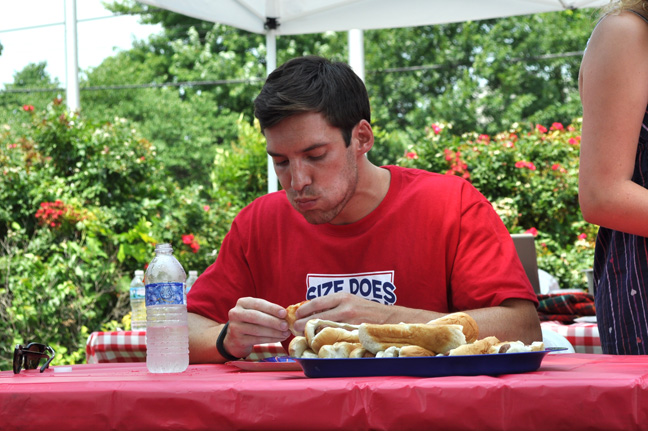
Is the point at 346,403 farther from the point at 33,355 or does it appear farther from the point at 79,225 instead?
the point at 79,225

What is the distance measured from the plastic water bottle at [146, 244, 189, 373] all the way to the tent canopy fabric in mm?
3695

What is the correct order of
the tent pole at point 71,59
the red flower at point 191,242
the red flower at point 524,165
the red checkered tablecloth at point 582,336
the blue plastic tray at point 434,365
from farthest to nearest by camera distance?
the tent pole at point 71,59 → the red flower at point 524,165 → the red flower at point 191,242 → the red checkered tablecloth at point 582,336 → the blue plastic tray at point 434,365

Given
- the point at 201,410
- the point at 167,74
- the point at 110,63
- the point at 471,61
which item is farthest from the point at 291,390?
the point at 110,63

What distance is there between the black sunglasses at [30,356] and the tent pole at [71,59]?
28.2ft

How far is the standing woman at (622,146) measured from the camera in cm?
156

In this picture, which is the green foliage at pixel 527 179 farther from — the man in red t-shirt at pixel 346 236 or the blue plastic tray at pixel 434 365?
the blue plastic tray at pixel 434 365

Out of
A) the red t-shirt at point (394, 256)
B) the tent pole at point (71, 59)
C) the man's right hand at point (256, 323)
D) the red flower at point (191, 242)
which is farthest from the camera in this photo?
the tent pole at point (71, 59)

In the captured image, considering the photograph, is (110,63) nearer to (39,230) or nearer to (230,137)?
(230,137)

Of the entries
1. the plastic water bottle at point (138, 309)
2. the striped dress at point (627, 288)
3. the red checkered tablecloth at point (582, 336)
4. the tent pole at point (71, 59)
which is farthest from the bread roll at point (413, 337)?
the tent pole at point (71, 59)

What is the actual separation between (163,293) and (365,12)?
4012mm

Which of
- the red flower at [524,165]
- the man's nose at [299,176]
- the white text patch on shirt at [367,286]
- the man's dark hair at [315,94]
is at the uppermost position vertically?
the red flower at [524,165]

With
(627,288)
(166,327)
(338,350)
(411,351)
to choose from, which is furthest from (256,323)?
(627,288)

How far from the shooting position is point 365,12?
5.19 metres

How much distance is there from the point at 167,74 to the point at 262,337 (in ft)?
68.4
